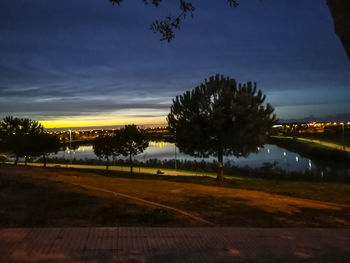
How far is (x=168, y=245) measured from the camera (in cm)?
616

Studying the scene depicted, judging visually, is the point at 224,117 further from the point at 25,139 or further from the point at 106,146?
the point at 106,146

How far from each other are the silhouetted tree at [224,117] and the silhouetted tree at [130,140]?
72.1ft

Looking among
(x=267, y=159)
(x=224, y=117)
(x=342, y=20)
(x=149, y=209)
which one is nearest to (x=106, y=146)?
(x=224, y=117)

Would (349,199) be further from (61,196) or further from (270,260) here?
(61,196)

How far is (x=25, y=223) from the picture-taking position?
740 centimetres

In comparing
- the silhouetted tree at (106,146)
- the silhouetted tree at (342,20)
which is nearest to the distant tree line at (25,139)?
the silhouetted tree at (106,146)

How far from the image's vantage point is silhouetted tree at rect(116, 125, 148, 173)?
43.5 meters

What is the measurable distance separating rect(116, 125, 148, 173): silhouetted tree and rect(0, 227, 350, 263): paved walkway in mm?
36539

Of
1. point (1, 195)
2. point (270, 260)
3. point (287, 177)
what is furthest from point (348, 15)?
point (287, 177)

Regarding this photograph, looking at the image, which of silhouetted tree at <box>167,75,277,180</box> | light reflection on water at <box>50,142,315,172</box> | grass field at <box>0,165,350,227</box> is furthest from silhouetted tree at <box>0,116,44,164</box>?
grass field at <box>0,165,350,227</box>

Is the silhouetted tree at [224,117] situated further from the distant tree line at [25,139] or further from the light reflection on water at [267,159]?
the distant tree line at [25,139]

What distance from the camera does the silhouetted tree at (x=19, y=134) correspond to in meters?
37.5

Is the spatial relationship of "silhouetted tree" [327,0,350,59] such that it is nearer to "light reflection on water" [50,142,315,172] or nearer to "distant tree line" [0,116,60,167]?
"light reflection on water" [50,142,315,172]

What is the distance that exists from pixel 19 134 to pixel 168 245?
36.2 meters
